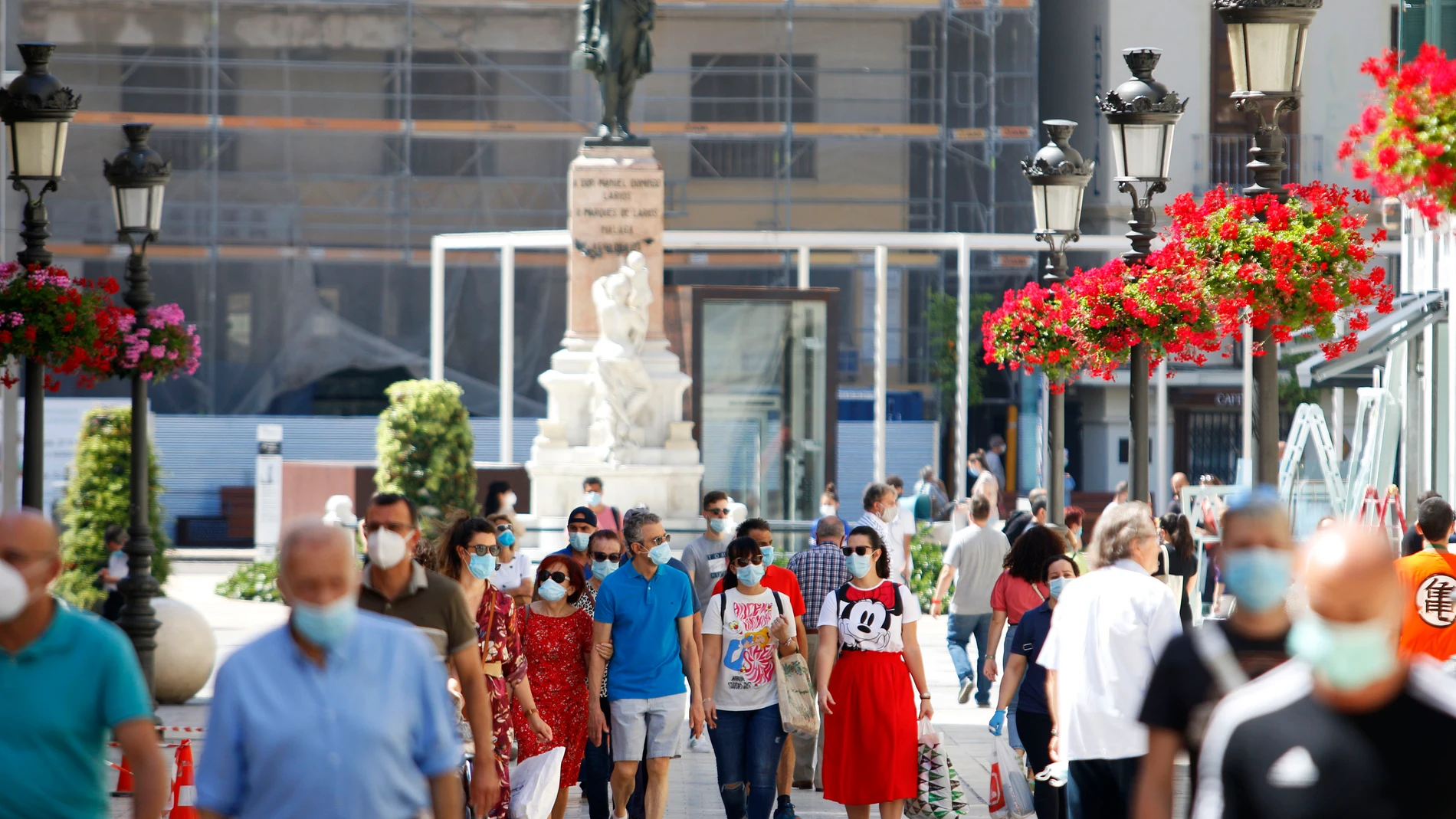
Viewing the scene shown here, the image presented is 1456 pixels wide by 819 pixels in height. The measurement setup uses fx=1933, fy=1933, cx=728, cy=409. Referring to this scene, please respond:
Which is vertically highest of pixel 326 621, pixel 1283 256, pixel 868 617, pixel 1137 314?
pixel 1283 256

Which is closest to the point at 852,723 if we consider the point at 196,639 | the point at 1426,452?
the point at 196,639

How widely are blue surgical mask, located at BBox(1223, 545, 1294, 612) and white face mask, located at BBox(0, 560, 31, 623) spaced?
309 centimetres

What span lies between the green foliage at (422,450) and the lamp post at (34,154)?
38.7ft

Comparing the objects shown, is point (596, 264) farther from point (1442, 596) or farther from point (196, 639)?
point (1442, 596)

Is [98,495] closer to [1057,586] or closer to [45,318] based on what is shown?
[45,318]

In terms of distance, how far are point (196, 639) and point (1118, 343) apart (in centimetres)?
754

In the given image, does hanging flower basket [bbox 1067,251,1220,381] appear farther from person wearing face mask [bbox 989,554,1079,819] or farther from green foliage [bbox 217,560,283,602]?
green foliage [bbox 217,560,283,602]

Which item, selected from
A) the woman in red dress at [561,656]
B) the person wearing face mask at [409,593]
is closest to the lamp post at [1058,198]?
the woman in red dress at [561,656]

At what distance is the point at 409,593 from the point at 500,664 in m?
1.85

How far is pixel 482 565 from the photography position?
8.24 m

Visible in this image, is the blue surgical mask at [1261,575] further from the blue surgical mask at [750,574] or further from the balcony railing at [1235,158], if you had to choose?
the balcony railing at [1235,158]

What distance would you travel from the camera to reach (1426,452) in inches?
659

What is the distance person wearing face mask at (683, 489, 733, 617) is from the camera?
36.5 feet

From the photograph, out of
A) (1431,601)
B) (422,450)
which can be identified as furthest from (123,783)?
(422,450)
